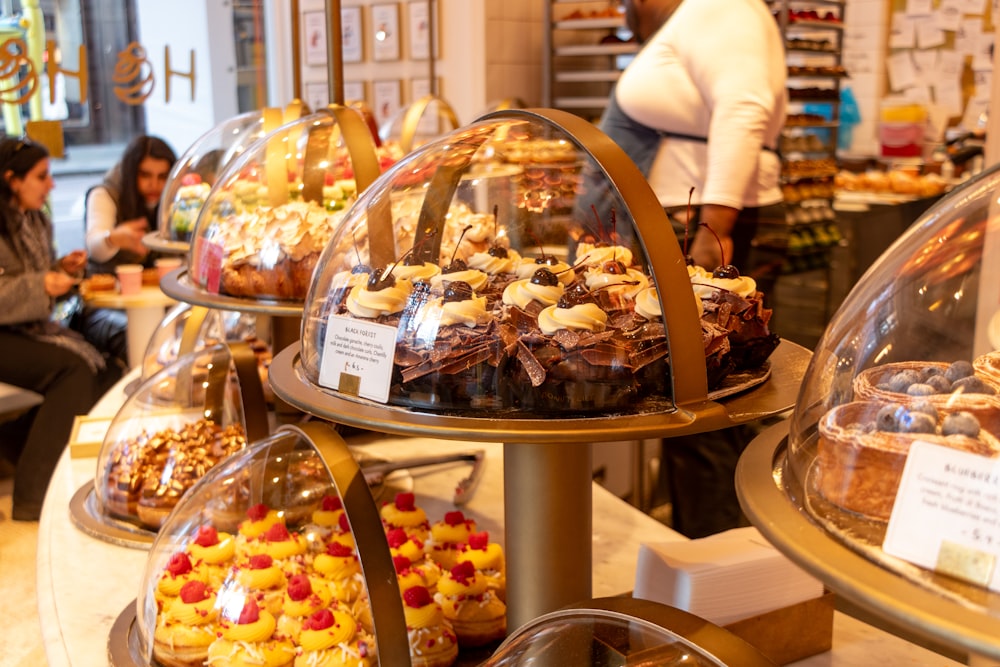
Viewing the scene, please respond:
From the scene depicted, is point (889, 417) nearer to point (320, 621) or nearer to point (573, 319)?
point (573, 319)

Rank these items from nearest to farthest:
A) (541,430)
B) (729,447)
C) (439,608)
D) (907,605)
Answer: (907,605), (541,430), (439,608), (729,447)

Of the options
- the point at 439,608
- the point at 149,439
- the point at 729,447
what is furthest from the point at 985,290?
the point at 729,447

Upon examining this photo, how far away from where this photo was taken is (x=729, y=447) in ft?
9.89

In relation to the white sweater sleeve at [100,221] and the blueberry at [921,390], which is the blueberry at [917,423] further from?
the white sweater sleeve at [100,221]

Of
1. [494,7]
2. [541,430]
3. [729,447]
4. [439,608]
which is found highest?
[494,7]

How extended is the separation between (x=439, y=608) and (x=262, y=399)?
616 millimetres

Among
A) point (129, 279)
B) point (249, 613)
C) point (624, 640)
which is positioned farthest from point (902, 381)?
point (129, 279)

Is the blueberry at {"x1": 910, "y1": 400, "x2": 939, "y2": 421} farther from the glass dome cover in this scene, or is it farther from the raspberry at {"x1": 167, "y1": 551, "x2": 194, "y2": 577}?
the glass dome cover

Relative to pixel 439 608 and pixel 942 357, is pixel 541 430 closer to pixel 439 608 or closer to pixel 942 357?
pixel 942 357

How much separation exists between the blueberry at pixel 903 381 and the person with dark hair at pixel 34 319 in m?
3.68

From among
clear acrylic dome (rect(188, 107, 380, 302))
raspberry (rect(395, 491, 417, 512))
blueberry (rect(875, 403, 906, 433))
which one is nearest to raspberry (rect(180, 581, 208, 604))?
raspberry (rect(395, 491, 417, 512))

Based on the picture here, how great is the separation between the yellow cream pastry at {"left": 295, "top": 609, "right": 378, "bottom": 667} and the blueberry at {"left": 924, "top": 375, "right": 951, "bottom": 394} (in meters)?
0.86

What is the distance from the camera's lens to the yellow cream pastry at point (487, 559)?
175 centimetres

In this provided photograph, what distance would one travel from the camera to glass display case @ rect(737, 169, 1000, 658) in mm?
726
